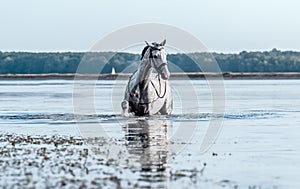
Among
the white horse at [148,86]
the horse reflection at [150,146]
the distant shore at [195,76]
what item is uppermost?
the distant shore at [195,76]

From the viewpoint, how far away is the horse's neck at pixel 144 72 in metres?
25.7

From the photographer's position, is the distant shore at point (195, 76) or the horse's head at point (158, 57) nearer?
the horse's head at point (158, 57)

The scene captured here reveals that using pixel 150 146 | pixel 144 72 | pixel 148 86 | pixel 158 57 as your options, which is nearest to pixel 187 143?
pixel 150 146

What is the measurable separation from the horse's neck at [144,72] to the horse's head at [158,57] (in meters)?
0.30

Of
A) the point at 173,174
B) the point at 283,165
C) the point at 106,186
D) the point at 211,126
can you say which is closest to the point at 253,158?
the point at 283,165

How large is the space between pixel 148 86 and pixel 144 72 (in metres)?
0.71

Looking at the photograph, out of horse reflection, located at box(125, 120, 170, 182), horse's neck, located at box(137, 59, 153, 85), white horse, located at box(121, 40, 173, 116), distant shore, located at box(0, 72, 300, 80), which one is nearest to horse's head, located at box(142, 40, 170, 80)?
white horse, located at box(121, 40, 173, 116)

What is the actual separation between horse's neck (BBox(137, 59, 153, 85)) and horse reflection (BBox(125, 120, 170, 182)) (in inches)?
69.1

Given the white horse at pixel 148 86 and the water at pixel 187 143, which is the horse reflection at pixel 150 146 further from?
the white horse at pixel 148 86

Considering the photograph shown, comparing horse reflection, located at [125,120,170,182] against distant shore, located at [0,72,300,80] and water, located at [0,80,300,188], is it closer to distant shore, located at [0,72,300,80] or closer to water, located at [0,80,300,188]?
water, located at [0,80,300,188]

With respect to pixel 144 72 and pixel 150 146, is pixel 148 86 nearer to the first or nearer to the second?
pixel 144 72

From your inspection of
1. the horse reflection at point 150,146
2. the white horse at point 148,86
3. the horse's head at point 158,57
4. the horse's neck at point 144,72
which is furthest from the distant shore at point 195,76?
the horse reflection at point 150,146

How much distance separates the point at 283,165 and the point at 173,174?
7.50 feet

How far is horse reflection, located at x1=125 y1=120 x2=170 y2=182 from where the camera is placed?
13.3 m
